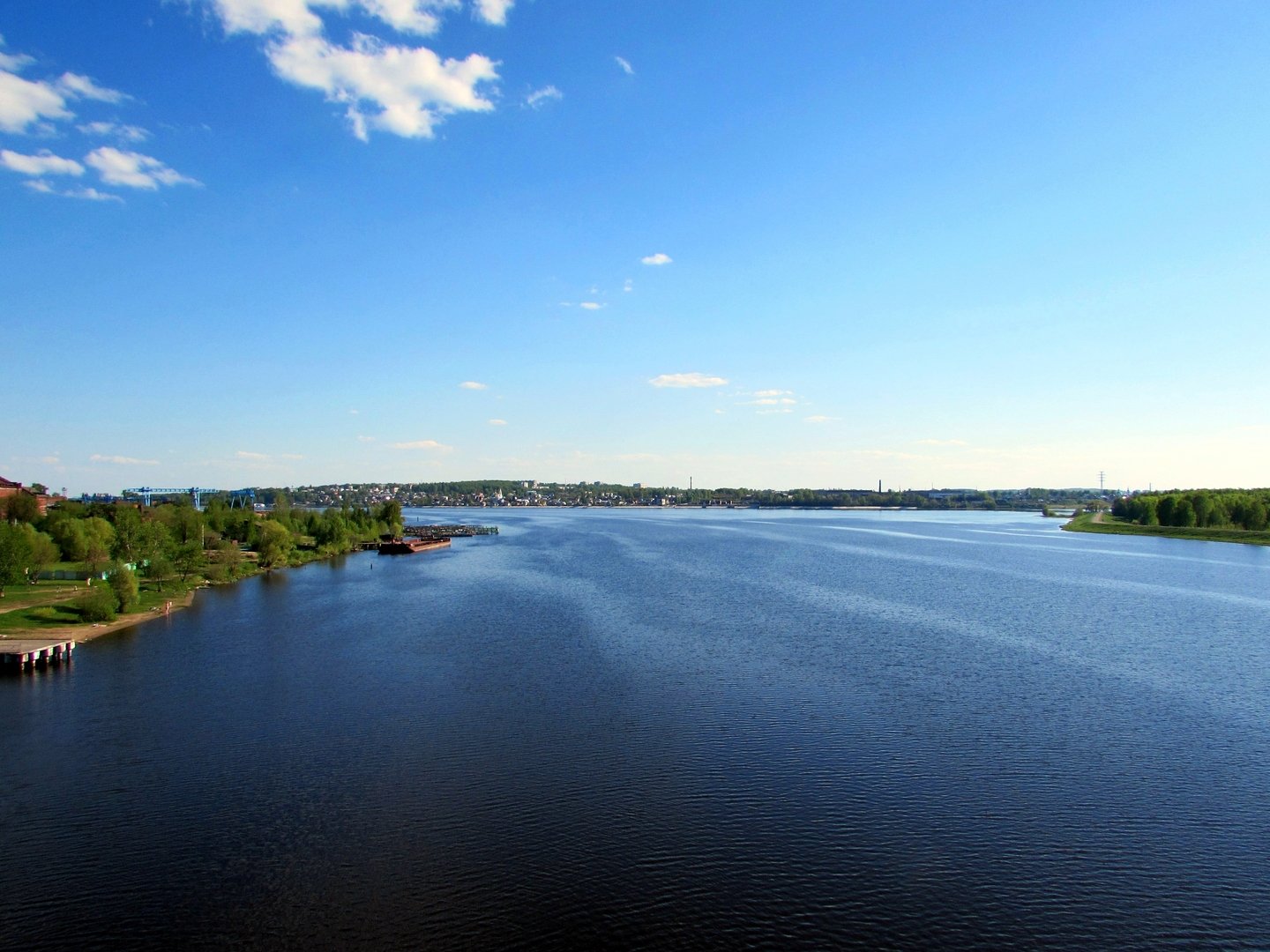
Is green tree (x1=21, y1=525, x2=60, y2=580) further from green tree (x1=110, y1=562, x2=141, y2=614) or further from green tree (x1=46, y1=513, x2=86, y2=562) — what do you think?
green tree (x1=110, y1=562, x2=141, y2=614)

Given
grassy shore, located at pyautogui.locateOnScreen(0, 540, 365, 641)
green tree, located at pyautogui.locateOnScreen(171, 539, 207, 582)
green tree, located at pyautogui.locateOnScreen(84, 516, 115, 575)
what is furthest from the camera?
green tree, located at pyautogui.locateOnScreen(171, 539, 207, 582)

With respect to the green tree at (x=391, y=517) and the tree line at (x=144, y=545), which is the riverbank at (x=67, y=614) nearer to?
the tree line at (x=144, y=545)

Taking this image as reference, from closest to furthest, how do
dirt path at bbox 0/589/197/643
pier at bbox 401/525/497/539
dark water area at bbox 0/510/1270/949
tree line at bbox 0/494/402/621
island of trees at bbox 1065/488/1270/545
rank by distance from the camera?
1. dark water area at bbox 0/510/1270/949
2. dirt path at bbox 0/589/197/643
3. tree line at bbox 0/494/402/621
4. island of trees at bbox 1065/488/1270/545
5. pier at bbox 401/525/497/539

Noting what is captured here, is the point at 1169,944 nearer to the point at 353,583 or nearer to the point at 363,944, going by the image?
the point at 363,944

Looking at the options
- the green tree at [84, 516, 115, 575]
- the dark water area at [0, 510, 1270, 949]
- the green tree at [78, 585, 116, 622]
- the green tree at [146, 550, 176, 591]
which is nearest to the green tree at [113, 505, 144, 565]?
the green tree at [84, 516, 115, 575]

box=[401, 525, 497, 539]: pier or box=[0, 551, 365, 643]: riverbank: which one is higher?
box=[401, 525, 497, 539]: pier

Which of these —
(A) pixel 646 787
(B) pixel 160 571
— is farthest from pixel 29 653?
(A) pixel 646 787

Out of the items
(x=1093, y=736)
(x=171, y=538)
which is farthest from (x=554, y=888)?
(x=171, y=538)
